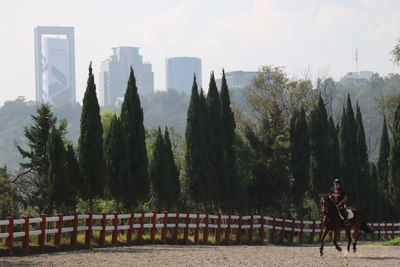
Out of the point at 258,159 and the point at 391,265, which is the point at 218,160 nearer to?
the point at 258,159

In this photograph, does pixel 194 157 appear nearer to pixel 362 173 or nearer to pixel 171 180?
pixel 171 180

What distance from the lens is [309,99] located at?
2630 inches

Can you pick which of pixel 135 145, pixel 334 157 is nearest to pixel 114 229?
pixel 135 145

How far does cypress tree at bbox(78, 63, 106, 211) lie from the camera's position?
2998cm

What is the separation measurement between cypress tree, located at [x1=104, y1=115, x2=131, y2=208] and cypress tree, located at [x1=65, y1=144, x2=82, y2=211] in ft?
5.40

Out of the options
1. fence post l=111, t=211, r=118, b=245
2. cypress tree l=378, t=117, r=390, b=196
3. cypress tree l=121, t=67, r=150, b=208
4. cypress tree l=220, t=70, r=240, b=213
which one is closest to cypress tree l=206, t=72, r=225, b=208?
cypress tree l=220, t=70, r=240, b=213

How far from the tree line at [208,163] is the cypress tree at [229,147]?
0.17 feet

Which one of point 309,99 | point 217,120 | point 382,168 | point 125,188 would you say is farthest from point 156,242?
point 309,99

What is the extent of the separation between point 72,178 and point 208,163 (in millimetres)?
9888

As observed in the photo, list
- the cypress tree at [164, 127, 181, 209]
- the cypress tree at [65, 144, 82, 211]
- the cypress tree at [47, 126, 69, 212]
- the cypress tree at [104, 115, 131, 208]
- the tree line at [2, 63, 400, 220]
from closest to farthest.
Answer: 1. the cypress tree at [47, 126, 69, 212]
2. the cypress tree at [65, 144, 82, 211]
3. the tree line at [2, 63, 400, 220]
4. the cypress tree at [104, 115, 131, 208]
5. the cypress tree at [164, 127, 181, 209]

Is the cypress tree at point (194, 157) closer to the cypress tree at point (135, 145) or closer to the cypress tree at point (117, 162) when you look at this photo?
the cypress tree at point (135, 145)

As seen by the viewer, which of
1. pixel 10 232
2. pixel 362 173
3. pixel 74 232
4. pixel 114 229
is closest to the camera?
pixel 10 232

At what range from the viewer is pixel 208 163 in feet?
125

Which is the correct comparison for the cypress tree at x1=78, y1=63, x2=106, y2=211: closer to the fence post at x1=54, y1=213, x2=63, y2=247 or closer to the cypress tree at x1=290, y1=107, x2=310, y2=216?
the fence post at x1=54, y1=213, x2=63, y2=247
